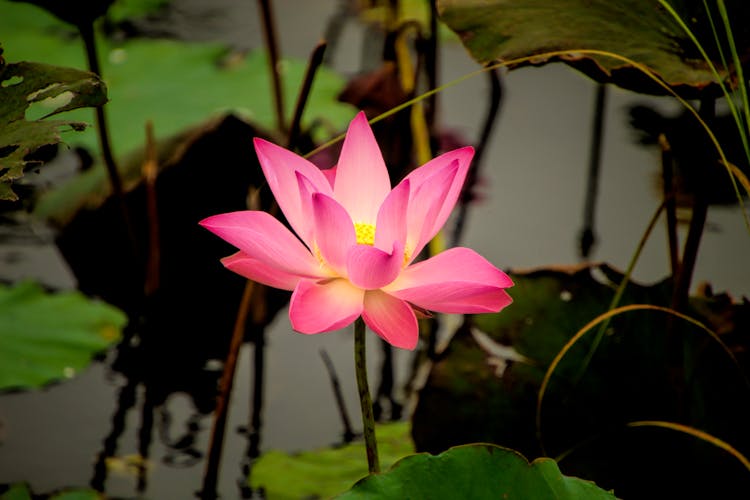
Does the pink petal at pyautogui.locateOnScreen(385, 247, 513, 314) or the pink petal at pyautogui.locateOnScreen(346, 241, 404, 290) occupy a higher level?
the pink petal at pyautogui.locateOnScreen(346, 241, 404, 290)

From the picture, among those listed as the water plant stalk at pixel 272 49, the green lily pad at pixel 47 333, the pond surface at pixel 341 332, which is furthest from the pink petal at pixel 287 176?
the water plant stalk at pixel 272 49

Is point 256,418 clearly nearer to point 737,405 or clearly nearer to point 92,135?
point 737,405

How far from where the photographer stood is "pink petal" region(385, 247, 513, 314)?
0.62 m

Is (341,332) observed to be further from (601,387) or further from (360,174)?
(360,174)

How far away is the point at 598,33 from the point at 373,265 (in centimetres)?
43

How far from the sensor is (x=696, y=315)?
3.29 feet

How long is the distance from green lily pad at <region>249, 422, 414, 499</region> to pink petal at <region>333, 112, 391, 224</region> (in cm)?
48

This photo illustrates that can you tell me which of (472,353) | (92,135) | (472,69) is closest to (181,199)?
(92,135)

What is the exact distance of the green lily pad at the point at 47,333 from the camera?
127 centimetres

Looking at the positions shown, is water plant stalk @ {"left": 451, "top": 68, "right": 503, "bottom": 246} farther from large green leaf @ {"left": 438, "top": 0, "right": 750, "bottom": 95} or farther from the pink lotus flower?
the pink lotus flower

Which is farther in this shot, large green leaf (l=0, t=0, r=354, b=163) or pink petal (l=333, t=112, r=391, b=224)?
large green leaf (l=0, t=0, r=354, b=163)

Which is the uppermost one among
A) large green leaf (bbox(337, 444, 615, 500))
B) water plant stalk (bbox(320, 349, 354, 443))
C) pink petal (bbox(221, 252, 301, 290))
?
pink petal (bbox(221, 252, 301, 290))

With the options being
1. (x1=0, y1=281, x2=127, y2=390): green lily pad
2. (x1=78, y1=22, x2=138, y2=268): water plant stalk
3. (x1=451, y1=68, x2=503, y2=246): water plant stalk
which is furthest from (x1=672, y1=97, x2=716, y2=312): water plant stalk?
(x1=0, y1=281, x2=127, y2=390): green lily pad

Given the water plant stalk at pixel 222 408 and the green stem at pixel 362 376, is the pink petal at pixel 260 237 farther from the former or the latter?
the water plant stalk at pixel 222 408
